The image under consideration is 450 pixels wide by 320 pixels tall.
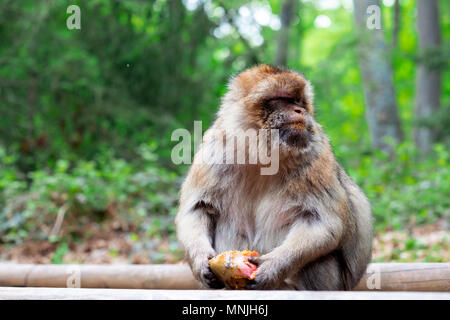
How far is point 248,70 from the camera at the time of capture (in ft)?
13.0

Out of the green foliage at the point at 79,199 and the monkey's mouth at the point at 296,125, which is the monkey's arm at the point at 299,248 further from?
the green foliage at the point at 79,199

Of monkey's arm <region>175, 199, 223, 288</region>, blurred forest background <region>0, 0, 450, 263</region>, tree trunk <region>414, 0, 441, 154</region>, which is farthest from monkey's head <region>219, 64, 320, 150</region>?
tree trunk <region>414, 0, 441, 154</region>

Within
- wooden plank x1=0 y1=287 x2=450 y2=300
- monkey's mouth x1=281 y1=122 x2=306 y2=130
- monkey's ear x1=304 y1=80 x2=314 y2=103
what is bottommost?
wooden plank x1=0 y1=287 x2=450 y2=300

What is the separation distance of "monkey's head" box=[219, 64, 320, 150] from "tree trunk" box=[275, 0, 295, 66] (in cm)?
689

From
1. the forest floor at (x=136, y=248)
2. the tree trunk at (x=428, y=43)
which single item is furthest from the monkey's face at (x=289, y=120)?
the tree trunk at (x=428, y=43)

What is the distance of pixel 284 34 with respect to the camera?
1130 centimetres

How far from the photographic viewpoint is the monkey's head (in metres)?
3.53

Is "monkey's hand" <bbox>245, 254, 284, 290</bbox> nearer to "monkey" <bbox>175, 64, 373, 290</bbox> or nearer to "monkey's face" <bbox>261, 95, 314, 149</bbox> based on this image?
"monkey" <bbox>175, 64, 373, 290</bbox>

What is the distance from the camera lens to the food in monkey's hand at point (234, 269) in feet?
10.5

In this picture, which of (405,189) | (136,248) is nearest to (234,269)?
(136,248)

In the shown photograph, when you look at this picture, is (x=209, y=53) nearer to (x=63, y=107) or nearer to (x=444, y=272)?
(x=63, y=107)

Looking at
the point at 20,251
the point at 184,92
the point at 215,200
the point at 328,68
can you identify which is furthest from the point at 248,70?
the point at 328,68

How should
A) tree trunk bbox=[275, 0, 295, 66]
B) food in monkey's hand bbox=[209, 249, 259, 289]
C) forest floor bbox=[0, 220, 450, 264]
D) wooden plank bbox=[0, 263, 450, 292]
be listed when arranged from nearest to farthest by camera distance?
food in monkey's hand bbox=[209, 249, 259, 289], wooden plank bbox=[0, 263, 450, 292], forest floor bbox=[0, 220, 450, 264], tree trunk bbox=[275, 0, 295, 66]
